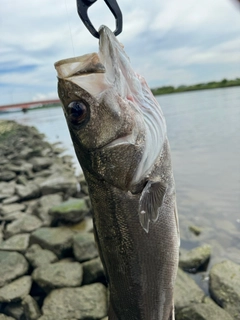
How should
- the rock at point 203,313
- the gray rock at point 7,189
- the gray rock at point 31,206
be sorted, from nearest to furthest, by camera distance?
the rock at point 203,313, the gray rock at point 31,206, the gray rock at point 7,189

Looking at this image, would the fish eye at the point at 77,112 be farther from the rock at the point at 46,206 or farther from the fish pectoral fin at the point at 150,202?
the rock at the point at 46,206

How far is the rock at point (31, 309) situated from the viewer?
14.0 ft

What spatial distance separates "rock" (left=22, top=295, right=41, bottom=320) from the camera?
14.0ft

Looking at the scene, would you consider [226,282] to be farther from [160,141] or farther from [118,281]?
[160,141]

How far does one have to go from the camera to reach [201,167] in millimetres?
11656

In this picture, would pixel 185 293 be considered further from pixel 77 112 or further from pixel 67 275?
pixel 77 112

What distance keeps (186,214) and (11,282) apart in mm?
4144

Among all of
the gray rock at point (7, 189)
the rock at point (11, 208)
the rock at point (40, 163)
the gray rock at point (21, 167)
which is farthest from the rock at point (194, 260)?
the rock at point (40, 163)

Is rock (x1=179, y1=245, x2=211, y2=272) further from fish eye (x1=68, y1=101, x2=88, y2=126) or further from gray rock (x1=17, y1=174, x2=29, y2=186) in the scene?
gray rock (x1=17, y1=174, x2=29, y2=186)

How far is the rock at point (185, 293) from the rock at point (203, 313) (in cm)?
18

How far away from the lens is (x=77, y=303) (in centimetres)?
438

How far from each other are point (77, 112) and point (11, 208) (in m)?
7.10

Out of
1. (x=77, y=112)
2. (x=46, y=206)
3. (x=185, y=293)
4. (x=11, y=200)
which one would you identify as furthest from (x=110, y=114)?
(x=11, y=200)

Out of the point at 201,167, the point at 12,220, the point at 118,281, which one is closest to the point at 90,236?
the point at 12,220
